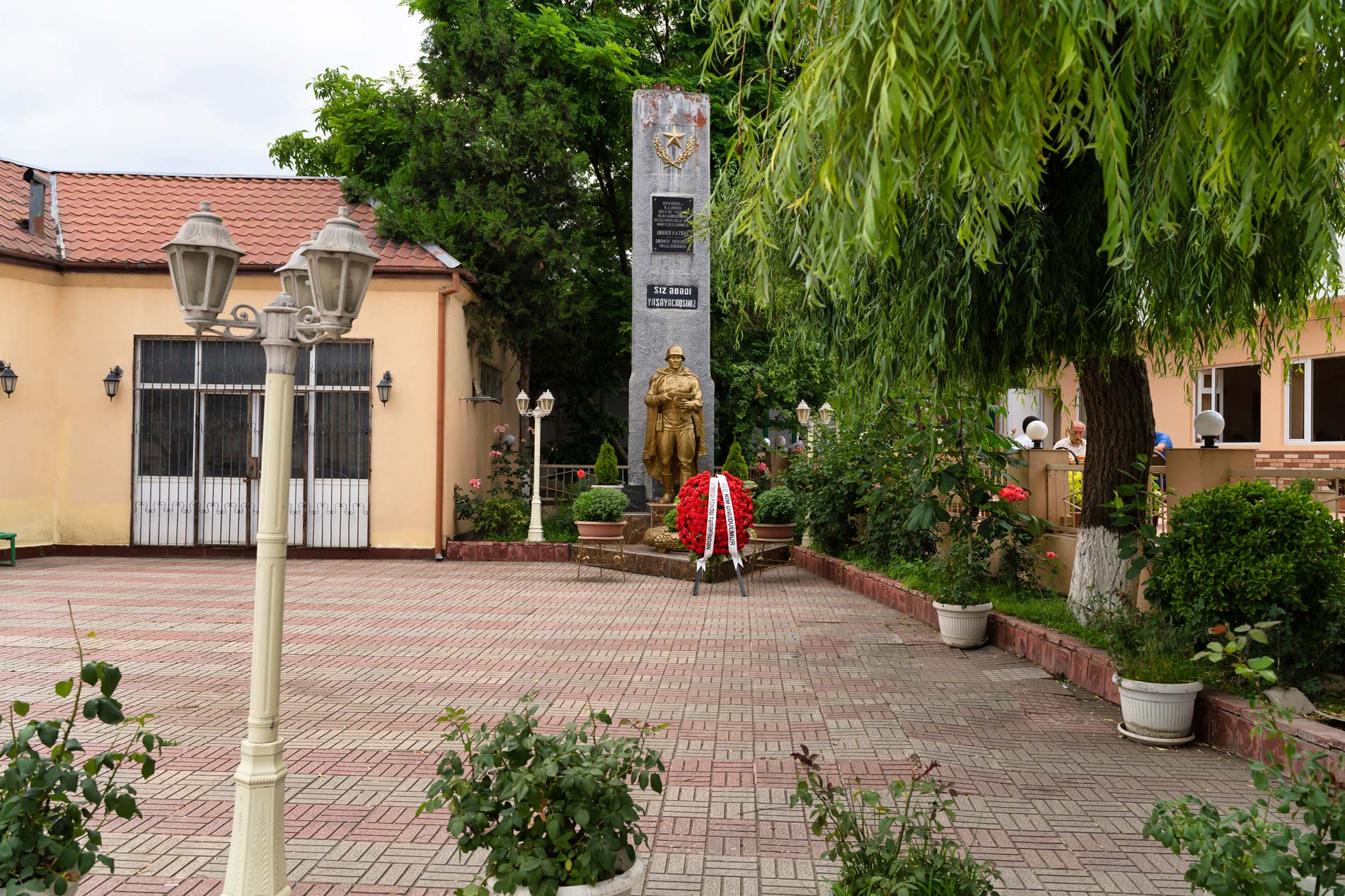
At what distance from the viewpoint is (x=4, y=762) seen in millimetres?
4973

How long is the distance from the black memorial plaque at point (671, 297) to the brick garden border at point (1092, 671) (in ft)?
27.5

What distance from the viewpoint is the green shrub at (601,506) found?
1602cm

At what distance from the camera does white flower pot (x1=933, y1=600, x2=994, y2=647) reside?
877 centimetres

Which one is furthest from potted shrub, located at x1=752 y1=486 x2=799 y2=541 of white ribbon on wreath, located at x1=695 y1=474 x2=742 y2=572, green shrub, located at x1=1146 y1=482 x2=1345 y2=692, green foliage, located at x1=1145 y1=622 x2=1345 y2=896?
green foliage, located at x1=1145 y1=622 x2=1345 y2=896

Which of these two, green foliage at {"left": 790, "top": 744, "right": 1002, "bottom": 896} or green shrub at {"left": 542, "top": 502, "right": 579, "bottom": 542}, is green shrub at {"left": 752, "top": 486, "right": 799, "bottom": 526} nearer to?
green shrub at {"left": 542, "top": 502, "right": 579, "bottom": 542}

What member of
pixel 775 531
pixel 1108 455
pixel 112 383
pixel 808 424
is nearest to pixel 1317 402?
pixel 808 424

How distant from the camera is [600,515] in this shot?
1603 centimetres

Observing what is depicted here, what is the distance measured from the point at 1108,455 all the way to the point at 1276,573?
2457 millimetres

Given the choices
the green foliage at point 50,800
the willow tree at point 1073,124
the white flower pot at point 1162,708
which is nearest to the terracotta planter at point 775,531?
the white flower pot at point 1162,708

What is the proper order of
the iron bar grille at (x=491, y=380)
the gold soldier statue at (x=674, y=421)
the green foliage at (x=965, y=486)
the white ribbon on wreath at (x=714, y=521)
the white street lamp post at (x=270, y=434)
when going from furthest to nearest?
the iron bar grille at (x=491, y=380) < the gold soldier statue at (x=674, y=421) < the white ribbon on wreath at (x=714, y=521) < the green foliage at (x=965, y=486) < the white street lamp post at (x=270, y=434)

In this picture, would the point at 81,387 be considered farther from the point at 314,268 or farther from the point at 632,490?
the point at 314,268

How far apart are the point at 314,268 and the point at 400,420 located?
13.5m

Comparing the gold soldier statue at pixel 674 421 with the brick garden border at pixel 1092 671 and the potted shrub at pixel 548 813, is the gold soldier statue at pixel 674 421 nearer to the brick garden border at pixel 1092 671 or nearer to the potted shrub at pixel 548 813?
the brick garden border at pixel 1092 671

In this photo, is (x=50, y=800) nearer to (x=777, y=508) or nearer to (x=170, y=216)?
(x=777, y=508)
